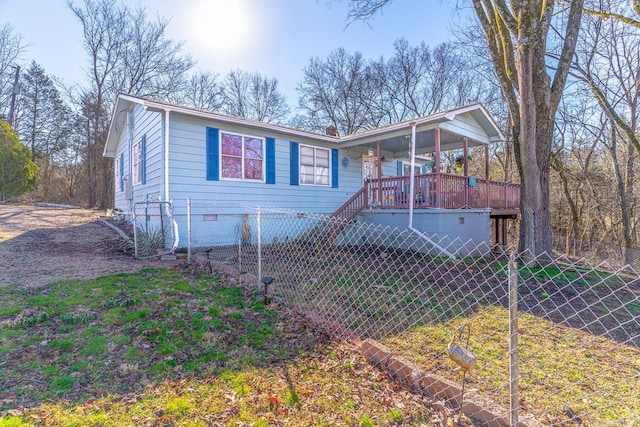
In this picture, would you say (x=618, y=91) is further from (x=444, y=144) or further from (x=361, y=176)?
(x=361, y=176)

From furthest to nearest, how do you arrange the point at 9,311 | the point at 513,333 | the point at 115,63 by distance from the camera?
the point at 115,63 < the point at 9,311 < the point at 513,333

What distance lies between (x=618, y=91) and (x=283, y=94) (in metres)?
A: 19.5

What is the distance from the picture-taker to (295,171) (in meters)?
9.73

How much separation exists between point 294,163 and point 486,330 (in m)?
7.17

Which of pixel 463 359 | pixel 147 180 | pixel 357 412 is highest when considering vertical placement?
pixel 147 180

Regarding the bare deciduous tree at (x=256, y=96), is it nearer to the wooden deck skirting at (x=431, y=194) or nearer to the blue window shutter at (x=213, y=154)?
the wooden deck skirting at (x=431, y=194)

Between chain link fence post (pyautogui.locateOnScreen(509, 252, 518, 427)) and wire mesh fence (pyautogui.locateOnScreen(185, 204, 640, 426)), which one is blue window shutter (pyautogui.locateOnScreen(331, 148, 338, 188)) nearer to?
wire mesh fence (pyautogui.locateOnScreen(185, 204, 640, 426))

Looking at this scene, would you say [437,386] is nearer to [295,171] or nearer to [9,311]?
[9,311]

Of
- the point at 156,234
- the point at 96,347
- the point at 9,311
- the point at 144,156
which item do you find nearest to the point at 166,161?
the point at 156,234

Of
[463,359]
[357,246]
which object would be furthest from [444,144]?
[463,359]

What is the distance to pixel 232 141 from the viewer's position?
28.0 ft

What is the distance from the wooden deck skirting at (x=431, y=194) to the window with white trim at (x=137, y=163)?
19.7ft

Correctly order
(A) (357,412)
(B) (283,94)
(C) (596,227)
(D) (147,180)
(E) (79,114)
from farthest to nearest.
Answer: (B) (283,94) < (E) (79,114) < (C) (596,227) < (D) (147,180) < (A) (357,412)

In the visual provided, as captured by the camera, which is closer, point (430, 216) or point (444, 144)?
point (430, 216)
